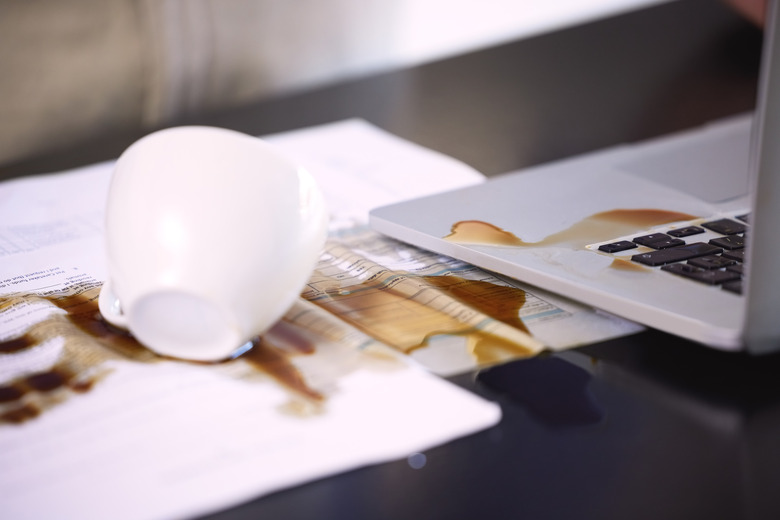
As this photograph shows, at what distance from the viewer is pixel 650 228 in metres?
0.50

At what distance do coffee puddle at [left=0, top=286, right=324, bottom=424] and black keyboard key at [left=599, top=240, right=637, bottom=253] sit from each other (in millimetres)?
168

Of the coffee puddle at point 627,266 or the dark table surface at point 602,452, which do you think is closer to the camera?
the dark table surface at point 602,452

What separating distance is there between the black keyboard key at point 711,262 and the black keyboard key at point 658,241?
2 cm

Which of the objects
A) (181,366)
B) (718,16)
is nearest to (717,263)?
(181,366)

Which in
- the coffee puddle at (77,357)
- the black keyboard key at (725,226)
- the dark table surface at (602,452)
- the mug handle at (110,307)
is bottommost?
the dark table surface at (602,452)

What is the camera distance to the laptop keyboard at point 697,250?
422 mm

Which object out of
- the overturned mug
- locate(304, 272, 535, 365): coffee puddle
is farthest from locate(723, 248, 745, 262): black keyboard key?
the overturned mug

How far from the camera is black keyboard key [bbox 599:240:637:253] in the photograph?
0.47 metres

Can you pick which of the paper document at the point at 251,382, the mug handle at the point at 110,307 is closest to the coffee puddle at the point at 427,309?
the paper document at the point at 251,382

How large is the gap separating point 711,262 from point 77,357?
0.31m

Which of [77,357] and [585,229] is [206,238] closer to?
[77,357]

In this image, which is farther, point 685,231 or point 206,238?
point 685,231

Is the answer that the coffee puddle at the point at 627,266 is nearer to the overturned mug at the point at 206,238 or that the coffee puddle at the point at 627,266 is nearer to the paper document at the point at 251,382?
the paper document at the point at 251,382

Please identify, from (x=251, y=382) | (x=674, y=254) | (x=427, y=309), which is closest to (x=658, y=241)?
(x=674, y=254)
